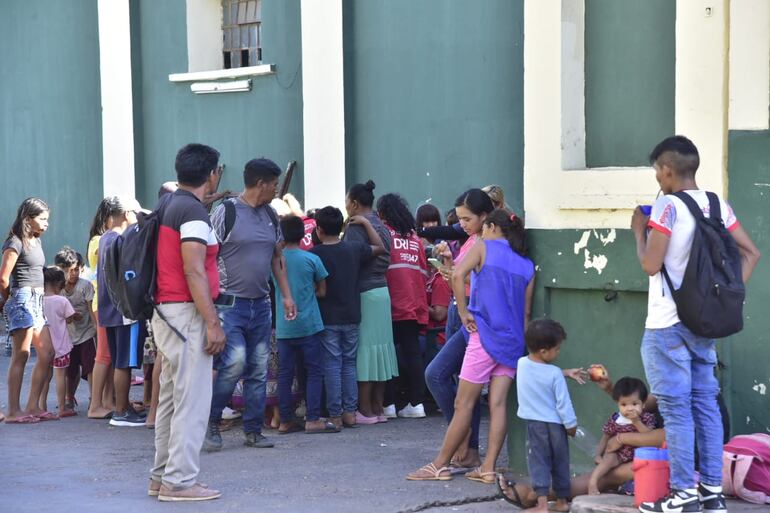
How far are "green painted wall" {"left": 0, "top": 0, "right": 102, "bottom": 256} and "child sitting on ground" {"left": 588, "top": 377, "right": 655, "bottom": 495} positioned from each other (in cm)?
1063

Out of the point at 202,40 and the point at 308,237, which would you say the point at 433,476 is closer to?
the point at 308,237

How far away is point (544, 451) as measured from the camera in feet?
23.1

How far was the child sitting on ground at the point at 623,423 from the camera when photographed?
6902 millimetres

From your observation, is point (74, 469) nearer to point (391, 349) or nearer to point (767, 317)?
point (391, 349)

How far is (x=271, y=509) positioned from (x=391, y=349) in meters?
3.20

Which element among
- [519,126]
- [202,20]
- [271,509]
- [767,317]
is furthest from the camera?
[202,20]

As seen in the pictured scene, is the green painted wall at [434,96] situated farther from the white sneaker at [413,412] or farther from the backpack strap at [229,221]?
the backpack strap at [229,221]

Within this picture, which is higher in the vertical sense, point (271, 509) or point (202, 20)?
point (202, 20)

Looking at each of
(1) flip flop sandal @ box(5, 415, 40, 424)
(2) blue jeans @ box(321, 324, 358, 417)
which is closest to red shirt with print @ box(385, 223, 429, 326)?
(2) blue jeans @ box(321, 324, 358, 417)

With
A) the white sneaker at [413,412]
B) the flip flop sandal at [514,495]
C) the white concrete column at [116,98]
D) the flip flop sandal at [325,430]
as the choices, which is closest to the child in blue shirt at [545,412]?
the flip flop sandal at [514,495]

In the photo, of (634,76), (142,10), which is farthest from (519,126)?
(142,10)

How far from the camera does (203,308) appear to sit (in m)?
7.41

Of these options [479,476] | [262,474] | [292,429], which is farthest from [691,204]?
[292,429]

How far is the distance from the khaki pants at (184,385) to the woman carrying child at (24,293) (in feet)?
10.7
